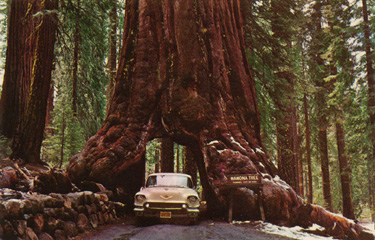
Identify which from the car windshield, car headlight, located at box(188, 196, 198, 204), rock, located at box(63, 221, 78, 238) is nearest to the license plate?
car headlight, located at box(188, 196, 198, 204)

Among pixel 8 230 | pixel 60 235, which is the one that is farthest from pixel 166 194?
pixel 8 230

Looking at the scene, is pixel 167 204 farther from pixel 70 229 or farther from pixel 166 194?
pixel 70 229

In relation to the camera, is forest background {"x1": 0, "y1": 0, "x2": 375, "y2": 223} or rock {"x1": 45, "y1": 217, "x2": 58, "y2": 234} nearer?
rock {"x1": 45, "y1": 217, "x2": 58, "y2": 234}

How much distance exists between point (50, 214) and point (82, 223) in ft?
4.07

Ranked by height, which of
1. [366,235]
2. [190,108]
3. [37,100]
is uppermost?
[37,100]

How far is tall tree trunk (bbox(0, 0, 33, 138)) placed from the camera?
369 inches

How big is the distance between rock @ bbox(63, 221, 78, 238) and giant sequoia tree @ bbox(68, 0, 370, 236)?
7.63 ft

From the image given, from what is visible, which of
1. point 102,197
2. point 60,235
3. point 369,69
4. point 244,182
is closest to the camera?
point 60,235

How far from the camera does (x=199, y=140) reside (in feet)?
29.1

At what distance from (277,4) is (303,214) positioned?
30.8 feet

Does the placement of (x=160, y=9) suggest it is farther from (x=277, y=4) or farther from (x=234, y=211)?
(x=234, y=211)

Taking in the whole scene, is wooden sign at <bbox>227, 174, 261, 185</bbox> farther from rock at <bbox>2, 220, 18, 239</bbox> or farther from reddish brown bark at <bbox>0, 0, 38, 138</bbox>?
reddish brown bark at <bbox>0, 0, 38, 138</bbox>

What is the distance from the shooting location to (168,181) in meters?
8.21

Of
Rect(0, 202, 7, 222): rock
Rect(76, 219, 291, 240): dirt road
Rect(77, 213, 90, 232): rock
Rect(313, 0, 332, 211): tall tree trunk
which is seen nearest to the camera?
Rect(0, 202, 7, 222): rock
